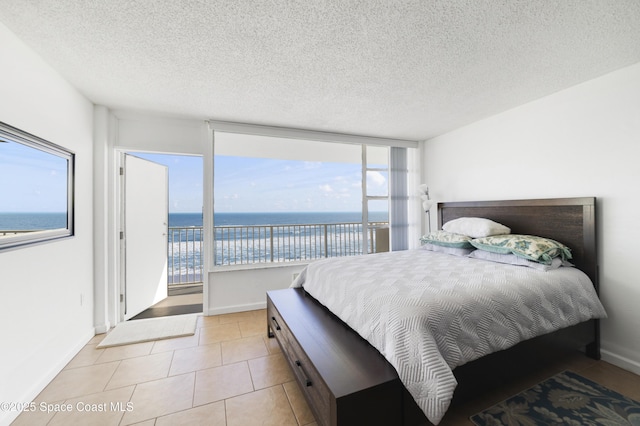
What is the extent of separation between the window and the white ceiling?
68 centimetres

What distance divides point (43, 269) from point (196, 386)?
143cm

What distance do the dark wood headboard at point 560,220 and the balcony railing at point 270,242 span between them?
1.87 meters

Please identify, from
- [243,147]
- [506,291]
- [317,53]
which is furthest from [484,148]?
[243,147]

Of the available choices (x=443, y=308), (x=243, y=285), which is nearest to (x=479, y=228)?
(x=443, y=308)

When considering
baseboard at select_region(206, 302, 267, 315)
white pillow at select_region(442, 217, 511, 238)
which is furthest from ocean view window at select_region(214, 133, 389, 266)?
white pillow at select_region(442, 217, 511, 238)

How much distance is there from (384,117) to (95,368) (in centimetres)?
374

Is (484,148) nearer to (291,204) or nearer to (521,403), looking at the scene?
(521,403)

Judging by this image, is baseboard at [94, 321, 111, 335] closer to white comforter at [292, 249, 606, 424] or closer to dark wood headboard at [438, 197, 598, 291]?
white comforter at [292, 249, 606, 424]

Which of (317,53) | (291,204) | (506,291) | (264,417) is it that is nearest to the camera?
(264,417)

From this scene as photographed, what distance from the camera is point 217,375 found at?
2000mm

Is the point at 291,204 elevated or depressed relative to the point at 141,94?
depressed

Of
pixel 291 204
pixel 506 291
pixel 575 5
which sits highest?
pixel 575 5

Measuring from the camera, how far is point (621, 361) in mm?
2059

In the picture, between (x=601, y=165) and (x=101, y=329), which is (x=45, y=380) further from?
(x=601, y=165)
